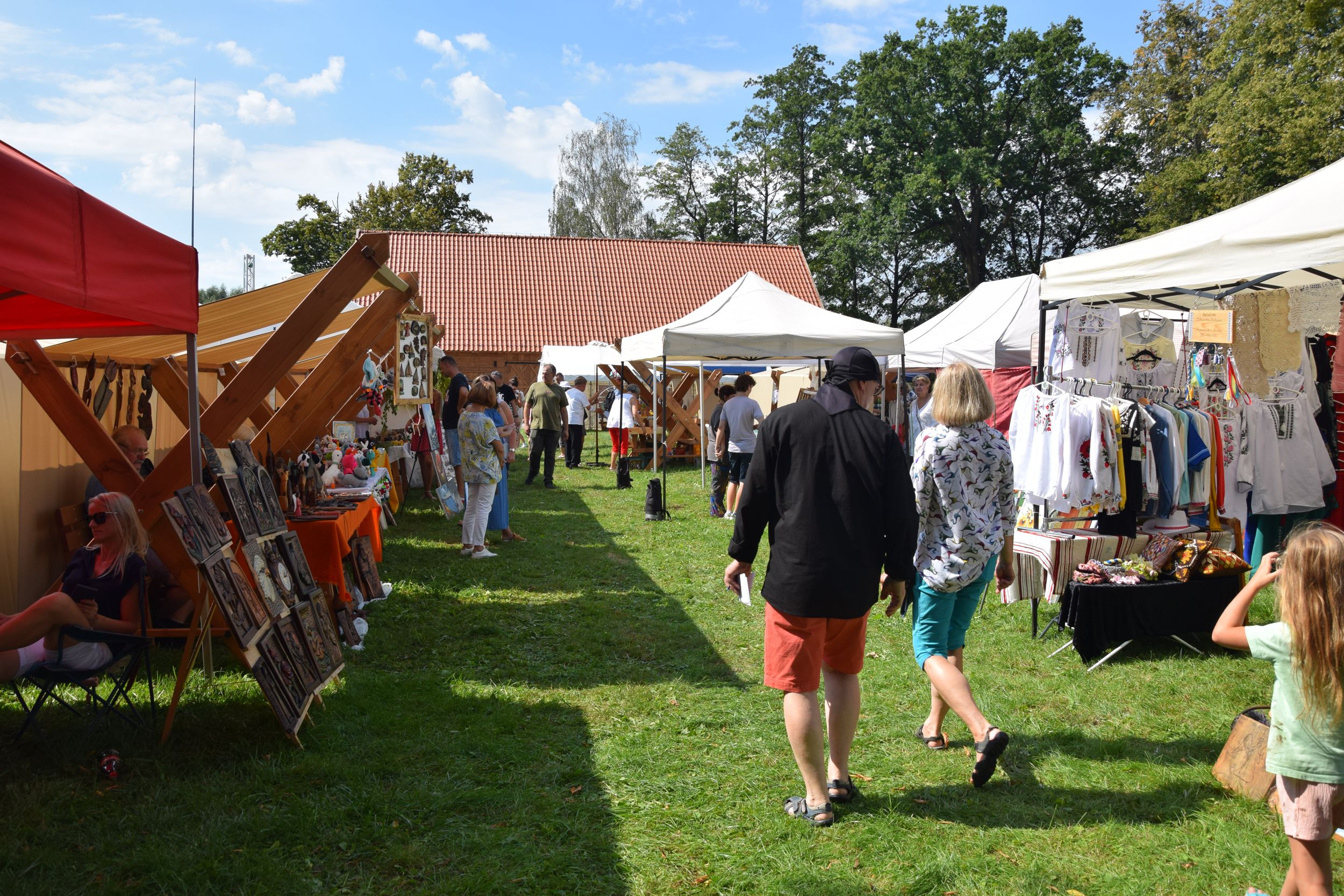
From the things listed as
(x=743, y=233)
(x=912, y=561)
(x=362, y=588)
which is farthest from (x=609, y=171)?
(x=912, y=561)

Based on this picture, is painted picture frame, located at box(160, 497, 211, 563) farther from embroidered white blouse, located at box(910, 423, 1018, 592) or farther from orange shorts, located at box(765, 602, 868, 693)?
embroidered white blouse, located at box(910, 423, 1018, 592)

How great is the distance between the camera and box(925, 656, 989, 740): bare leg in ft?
11.9

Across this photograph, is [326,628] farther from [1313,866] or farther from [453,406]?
[453,406]

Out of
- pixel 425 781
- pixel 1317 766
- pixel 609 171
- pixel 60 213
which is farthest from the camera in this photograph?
pixel 609 171

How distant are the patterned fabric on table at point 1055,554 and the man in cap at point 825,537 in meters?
2.65

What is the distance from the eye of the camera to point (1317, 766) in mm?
2553

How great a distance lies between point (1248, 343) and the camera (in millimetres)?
6324

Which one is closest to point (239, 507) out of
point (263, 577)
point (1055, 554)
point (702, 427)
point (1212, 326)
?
point (263, 577)

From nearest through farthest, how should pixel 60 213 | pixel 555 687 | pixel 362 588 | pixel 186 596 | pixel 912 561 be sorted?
1. pixel 60 213
2. pixel 912 561
3. pixel 186 596
4. pixel 555 687
5. pixel 362 588

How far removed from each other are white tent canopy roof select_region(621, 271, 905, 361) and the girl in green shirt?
319 inches

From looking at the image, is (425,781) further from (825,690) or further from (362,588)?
(362,588)

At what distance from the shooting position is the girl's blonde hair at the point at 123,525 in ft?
13.6

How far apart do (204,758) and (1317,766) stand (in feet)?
13.2

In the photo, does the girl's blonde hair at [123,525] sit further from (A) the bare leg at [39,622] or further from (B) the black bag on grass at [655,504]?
(B) the black bag on grass at [655,504]
